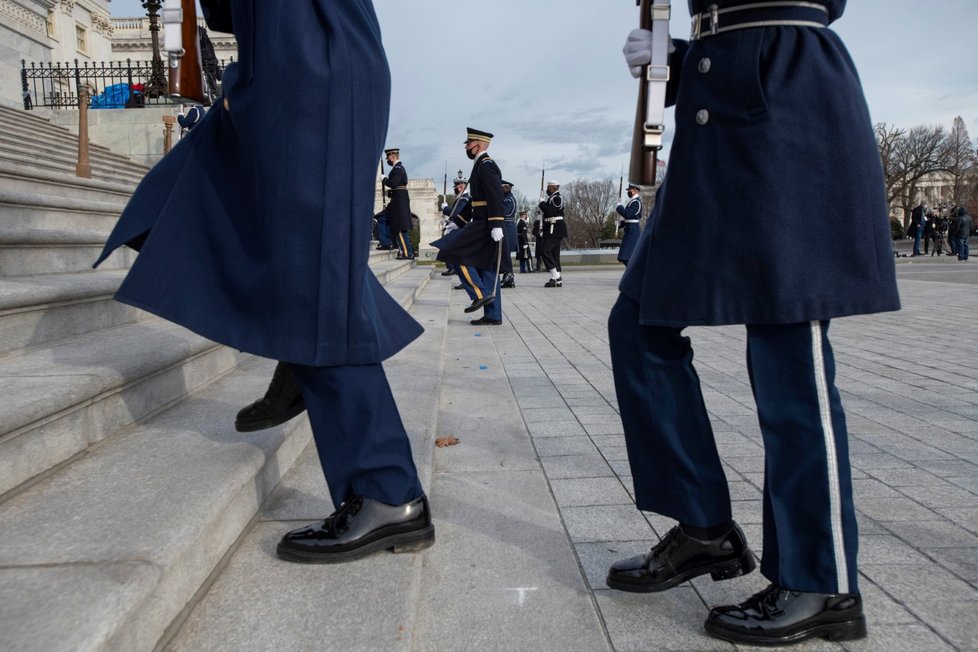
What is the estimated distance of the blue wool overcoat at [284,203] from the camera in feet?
6.51

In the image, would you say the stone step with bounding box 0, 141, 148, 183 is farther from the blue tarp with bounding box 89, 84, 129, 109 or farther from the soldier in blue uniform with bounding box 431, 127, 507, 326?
the blue tarp with bounding box 89, 84, 129, 109

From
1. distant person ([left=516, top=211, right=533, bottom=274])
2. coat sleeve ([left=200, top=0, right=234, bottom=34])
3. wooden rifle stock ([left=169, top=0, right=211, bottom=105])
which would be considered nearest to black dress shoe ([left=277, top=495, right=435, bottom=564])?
wooden rifle stock ([left=169, top=0, right=211, bottom=105])

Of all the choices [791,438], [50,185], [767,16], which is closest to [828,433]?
[791,438]

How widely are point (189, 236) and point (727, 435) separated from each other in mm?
2790

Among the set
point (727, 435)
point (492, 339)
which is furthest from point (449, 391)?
point (492, 339)

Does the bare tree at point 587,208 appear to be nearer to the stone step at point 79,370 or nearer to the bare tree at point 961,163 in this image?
the bare tree at point 961,163

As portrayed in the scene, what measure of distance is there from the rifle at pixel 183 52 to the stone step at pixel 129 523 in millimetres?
956

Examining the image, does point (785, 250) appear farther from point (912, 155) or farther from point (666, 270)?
point (912, 155)

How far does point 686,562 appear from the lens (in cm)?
201

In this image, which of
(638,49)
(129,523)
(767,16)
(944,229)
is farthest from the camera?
(944,229)

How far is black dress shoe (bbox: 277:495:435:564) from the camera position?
6.95 feet

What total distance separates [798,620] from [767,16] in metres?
1.42

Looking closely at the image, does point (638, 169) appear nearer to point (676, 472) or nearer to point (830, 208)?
point (830, 208)

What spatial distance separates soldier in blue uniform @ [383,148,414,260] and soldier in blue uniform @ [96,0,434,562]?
14085mm
